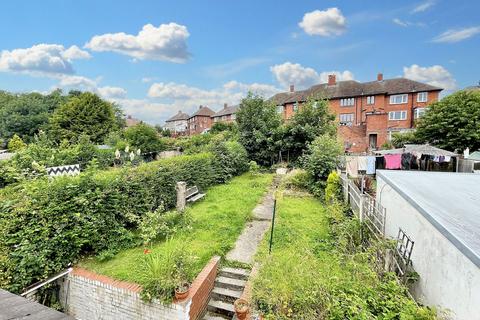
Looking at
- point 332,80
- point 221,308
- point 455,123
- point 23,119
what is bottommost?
point 221,308

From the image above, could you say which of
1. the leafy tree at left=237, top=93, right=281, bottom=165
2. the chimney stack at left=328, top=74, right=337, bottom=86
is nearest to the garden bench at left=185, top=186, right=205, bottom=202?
the leafy tree at left=237, top=93, right=281, bottom=165

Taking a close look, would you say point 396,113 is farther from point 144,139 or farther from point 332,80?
point 144,139

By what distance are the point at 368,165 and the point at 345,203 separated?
7.23 metres

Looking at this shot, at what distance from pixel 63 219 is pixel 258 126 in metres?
15.4

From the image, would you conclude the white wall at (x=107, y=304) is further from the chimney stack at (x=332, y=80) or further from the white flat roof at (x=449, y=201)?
the chimney stack at (x=332, y=80)

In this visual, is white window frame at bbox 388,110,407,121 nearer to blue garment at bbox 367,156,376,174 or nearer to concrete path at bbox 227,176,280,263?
blue garment at bbox 367,156,376,174

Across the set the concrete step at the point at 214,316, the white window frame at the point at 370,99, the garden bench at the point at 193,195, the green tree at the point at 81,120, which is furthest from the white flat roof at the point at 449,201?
the green tree at the point at 81,120

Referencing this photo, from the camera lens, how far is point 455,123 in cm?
2006

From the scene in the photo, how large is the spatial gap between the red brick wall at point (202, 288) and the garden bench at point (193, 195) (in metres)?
4.63

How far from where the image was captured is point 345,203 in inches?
392

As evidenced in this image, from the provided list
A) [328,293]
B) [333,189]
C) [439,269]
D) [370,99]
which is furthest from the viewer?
[370,99]

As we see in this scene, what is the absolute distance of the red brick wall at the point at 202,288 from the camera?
4.81 metres

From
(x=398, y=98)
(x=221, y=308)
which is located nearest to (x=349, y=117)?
(x=398, y=98)

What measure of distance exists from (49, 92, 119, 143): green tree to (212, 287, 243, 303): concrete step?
33750 mm
